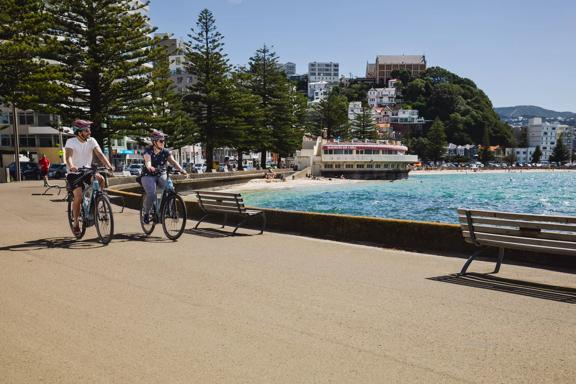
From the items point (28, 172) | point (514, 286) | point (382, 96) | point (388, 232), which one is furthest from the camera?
point (382, 96)

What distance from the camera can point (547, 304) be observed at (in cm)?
468

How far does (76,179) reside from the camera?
731 centimetres

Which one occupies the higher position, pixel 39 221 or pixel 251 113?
pixel 251 113

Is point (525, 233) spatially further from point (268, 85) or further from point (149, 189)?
point (268, 85)

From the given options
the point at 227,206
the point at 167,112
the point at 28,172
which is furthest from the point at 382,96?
the point at 227,206

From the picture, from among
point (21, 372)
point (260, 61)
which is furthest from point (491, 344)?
point (260, 61)

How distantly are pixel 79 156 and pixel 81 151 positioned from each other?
3.1 inches

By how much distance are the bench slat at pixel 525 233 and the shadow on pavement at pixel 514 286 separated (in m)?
0.54

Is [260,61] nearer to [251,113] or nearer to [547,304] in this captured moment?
[251,113]

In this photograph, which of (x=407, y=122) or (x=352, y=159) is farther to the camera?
(x=407, y=122)

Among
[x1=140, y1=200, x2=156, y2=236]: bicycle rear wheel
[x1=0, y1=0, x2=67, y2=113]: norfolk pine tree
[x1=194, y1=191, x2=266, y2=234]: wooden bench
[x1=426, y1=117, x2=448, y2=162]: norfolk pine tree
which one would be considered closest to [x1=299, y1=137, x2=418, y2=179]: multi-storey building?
[x1=0, y1=0, x2=67, y2=113]: norfolk pine tree

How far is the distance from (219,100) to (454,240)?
4522 centimetres

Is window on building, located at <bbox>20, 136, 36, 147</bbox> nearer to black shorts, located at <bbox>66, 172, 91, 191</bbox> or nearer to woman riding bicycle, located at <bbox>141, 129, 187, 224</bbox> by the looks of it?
woman riding bicycle, located at <bbox>141, 129, 187, 224</bbox>

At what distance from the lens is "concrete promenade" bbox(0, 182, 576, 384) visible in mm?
3133
